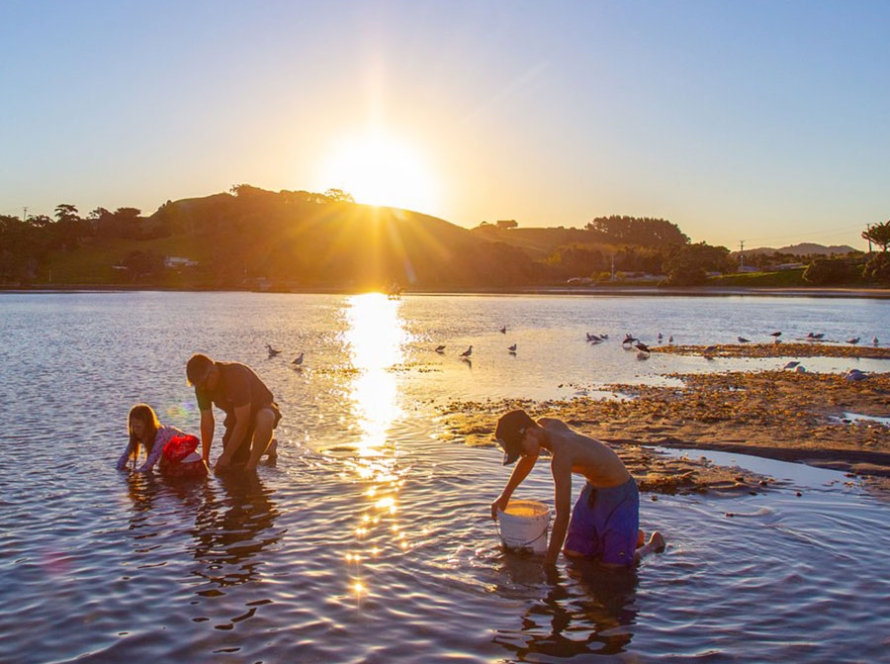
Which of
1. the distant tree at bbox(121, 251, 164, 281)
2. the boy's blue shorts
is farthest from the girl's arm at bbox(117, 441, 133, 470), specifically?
the distant tree at bbox(121, 251, 164, 281)

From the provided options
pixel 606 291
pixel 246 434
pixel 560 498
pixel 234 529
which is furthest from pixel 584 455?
pixel 606 291

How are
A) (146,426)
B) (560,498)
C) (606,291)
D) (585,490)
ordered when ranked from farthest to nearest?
(606,291), (146,426), (585,490), (560,498)

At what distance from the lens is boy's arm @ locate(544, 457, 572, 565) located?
7363mm

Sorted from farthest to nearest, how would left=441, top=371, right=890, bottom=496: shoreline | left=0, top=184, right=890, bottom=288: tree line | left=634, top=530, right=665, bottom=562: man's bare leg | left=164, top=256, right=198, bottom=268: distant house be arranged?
left=164, top=256, right=198, bottom=268: distant house < left=0, top=184, right=890, bottom=288: tree line < left=441, top=371, right=890, bottom=496: shoreline < left=634, top=530, right=665, bottom=562: man's bare leg

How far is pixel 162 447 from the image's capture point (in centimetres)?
1198

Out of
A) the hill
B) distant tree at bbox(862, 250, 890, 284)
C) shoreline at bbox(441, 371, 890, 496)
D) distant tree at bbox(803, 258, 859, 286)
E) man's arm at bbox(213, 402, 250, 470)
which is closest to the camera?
man's arm at bbox(213, 402, 250, 470)

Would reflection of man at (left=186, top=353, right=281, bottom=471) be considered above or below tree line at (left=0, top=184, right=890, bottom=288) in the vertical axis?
below

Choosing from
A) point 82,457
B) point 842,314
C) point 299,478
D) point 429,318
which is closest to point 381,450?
point 299,478

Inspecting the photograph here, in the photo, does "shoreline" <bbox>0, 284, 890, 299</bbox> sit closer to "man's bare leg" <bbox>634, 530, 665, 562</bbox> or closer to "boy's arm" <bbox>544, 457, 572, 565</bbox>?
"man's bare leg" <bbox>634, 530, 665, 562</bbox>

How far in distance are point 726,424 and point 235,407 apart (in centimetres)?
1050

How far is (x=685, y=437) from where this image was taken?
1517cm

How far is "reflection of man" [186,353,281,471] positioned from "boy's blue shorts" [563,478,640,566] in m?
5.39

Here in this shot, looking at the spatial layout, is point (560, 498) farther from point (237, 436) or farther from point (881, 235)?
point (881, 235)

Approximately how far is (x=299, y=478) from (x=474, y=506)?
10.3 feet
